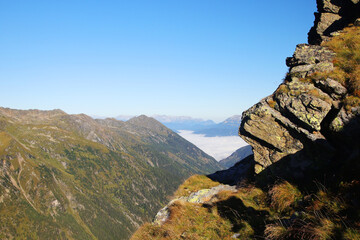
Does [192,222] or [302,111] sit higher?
[302,111]

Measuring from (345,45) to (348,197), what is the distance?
17.3 m

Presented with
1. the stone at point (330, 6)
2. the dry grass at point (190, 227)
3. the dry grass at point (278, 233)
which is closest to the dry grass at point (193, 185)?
the dry grass at point (190, 227)

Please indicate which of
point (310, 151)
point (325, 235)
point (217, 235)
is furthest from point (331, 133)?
point (217, 235)

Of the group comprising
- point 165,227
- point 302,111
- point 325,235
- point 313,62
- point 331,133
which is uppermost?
point 313,62

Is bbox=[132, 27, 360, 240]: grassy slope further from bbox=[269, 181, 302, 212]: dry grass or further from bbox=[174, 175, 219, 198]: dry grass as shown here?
bbox=[174, 175, 219, 198]: dry grass

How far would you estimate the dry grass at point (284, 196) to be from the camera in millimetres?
12212

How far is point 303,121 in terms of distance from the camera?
1583cm

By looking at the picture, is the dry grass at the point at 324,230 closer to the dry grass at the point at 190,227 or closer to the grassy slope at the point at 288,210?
the grassy slope at the point at 288,210

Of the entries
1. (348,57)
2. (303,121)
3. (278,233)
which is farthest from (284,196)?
(348,57)

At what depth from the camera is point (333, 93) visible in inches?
615

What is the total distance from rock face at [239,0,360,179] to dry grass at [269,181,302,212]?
2084 mm

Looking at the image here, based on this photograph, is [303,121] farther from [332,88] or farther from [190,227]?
[190,227]

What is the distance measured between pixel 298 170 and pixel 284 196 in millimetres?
3280

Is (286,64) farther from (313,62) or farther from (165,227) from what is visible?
(165,227)
